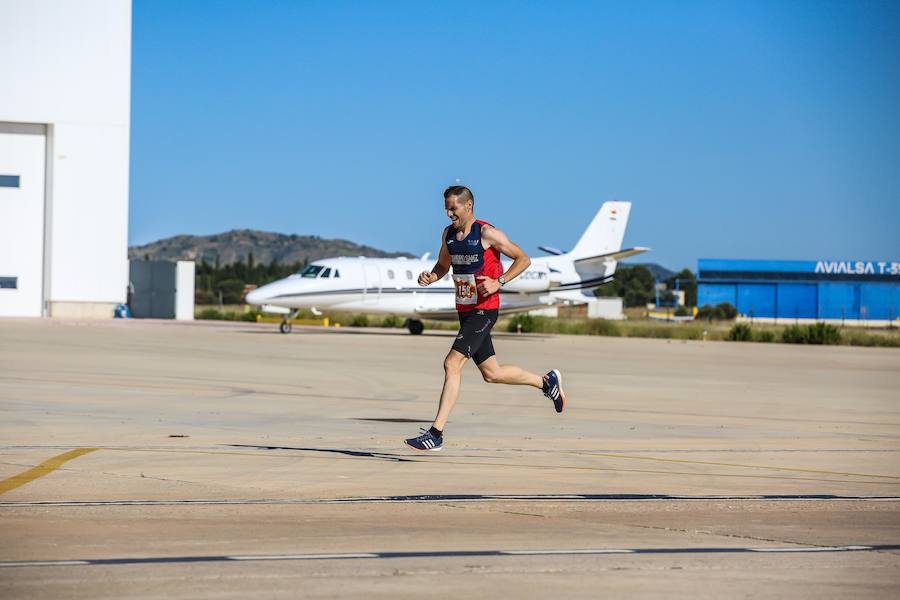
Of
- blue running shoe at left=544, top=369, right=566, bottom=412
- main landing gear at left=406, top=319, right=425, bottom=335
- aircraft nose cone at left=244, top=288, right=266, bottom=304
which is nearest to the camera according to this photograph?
blue running shoe at left=544, top=369, right=566, bottom=412

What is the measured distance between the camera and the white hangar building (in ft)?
149

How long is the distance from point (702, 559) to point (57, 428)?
693 cm

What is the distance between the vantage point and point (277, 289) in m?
38.6

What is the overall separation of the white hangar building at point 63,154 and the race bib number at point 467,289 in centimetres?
3936

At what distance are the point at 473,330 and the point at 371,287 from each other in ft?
101

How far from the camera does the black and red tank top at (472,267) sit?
9.52 m

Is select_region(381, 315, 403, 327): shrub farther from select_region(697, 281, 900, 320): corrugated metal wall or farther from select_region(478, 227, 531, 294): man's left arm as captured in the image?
select_region(478, 227, 531, 294): man's left arm

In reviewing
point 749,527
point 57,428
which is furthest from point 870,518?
point 57,428

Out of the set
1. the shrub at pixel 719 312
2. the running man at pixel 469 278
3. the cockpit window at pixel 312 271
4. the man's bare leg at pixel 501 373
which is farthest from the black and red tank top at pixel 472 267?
the shrub at pixel 719 312

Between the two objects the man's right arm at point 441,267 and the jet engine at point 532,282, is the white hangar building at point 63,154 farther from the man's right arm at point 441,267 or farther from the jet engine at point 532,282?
the man's right arm at point 441,267

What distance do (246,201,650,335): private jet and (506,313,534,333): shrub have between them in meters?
4.82

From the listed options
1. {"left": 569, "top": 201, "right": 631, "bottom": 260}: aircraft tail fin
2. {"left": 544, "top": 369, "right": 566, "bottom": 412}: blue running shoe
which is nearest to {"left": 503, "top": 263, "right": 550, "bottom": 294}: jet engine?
{"left": 569, "top": 201, "right": 631, "bottom": 260}: aircraft tail fin

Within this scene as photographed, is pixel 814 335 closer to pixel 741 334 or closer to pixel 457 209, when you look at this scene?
pixel 741 334

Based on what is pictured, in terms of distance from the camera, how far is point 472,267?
955cm
